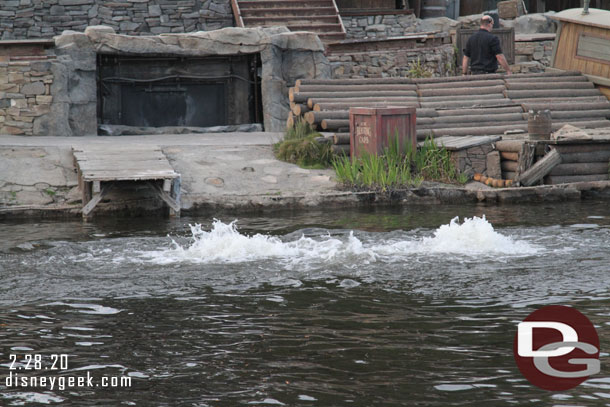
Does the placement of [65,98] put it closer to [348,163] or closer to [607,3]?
[348,163]

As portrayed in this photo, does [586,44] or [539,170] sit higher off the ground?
[586,44]

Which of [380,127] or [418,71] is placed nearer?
[380,127]

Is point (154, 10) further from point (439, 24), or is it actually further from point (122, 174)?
point (122, 174)

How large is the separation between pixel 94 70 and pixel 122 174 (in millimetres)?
6513

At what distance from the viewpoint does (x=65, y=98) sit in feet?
59.8

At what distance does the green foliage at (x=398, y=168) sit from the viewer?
14.3 meters

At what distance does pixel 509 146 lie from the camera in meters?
15.2

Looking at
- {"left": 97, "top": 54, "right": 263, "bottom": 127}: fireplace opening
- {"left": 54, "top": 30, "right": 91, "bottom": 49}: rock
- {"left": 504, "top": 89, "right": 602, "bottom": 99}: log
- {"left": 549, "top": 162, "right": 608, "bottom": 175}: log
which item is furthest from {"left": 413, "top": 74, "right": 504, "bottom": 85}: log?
{"left": 54, "top": 30, "right": 91, "bottom": 49}: rock

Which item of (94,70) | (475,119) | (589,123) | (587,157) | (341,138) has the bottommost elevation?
(587,157)

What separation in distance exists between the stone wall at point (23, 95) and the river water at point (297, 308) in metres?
6.64

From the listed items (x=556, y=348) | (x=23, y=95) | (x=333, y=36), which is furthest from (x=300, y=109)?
(x=556, y=348)

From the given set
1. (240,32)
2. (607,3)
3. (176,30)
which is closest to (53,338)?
(240,32)

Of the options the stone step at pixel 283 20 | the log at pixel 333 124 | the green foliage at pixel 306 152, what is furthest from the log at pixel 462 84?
the stone step at pixel 283 20

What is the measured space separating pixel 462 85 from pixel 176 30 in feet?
27.5
